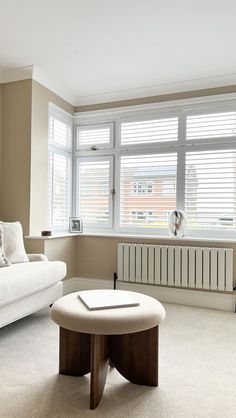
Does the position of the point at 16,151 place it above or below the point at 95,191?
above

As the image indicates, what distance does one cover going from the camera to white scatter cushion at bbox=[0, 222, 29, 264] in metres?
2.92

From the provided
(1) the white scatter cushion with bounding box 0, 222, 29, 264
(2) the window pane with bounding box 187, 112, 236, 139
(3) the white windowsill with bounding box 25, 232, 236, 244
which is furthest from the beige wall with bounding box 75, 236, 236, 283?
(2) the window pane with bounding box 187, 112, 236, 139

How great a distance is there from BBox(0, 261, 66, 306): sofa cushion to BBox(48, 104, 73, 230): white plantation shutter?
0.95 m

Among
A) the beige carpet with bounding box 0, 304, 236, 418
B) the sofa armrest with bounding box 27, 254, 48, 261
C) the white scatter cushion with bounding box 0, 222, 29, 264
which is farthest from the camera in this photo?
the sofa armrest with bounding box 27, 254, 48, 261

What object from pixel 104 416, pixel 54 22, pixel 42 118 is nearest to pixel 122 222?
pixel 42 118

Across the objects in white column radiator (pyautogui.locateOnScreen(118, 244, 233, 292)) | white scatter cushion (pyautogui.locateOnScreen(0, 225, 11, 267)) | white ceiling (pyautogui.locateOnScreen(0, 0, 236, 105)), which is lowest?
white column radiator (pyautogui.locateOnScreen(118, 244, 233, 292))

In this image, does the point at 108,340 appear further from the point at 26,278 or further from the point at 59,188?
the point at 59,188

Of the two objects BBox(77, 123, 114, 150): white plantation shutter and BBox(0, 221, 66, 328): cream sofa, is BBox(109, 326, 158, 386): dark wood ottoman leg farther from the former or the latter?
BBox(77, 123, 114, 150): white plantation shutter

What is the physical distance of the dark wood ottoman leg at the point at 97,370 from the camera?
1589mm

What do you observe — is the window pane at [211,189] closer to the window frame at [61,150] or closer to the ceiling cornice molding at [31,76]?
the window frame at [61,150]

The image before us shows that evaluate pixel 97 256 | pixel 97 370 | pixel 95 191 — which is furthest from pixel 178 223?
pixel 97 370

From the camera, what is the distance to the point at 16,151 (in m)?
3.46

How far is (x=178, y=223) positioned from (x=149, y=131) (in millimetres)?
1274

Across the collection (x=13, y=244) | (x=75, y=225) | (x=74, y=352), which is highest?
(x=75, y=225)
